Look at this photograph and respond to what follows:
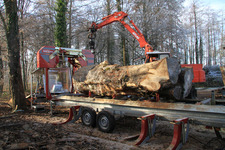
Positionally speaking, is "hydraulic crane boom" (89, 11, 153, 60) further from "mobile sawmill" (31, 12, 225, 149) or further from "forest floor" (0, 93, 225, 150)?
"forest floor" (0, 93, 225, 150)

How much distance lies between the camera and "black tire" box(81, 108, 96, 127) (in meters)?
5.77

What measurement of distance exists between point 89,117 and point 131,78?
6.33 ft

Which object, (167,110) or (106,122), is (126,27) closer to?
(106,122)

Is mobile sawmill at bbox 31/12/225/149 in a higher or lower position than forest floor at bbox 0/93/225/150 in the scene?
higher

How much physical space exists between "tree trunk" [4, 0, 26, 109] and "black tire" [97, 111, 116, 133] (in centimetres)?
476

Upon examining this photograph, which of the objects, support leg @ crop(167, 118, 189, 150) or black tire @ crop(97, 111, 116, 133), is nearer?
support leg @ crop(167, 118, 189, 150)

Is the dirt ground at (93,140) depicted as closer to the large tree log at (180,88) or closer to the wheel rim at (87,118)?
the wheel rim at (87,118)

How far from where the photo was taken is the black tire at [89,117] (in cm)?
577

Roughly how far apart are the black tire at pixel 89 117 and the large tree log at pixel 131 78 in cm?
83

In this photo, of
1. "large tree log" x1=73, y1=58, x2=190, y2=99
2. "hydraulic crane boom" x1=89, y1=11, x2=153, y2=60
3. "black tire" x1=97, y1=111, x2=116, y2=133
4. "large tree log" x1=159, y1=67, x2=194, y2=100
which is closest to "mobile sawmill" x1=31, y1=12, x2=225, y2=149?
"black tire" x1=97, y1=111, x2=116, y2=133

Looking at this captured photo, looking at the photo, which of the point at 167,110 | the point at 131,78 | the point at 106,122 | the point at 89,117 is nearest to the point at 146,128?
the point at 167,110

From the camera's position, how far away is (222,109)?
3.53 meters

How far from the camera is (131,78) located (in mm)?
5324

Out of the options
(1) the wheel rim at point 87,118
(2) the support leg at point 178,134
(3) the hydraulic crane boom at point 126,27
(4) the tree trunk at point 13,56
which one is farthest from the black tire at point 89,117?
Result: (3) the hydraulic crane boom at point 126,27
